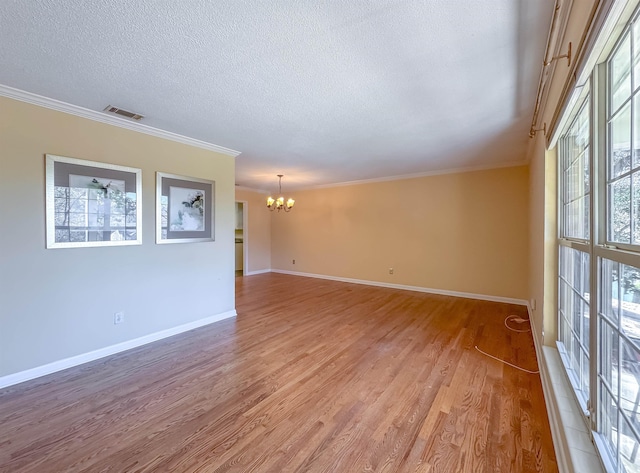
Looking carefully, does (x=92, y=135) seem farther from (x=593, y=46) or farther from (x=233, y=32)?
(x=593, y=46)

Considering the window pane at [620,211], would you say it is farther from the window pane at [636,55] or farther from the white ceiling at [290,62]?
the white ceiling at [290,62]

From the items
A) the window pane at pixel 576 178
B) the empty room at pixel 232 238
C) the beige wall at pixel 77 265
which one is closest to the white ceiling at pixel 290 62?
the empty room at pixel 232 238

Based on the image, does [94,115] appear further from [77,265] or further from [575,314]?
[575,314]

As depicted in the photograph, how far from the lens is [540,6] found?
4.49 feet

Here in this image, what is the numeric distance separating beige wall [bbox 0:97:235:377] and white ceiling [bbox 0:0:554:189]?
0.34 metres

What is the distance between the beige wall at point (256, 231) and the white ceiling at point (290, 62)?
164 inches

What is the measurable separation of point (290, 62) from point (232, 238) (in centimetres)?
268

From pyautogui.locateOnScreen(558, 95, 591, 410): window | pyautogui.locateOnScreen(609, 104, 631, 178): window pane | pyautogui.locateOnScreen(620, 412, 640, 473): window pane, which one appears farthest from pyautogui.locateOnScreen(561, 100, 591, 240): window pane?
pyautogui.locateOnScreen(620, 412, 640, 473): window pane

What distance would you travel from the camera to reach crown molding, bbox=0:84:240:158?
7.09 feet

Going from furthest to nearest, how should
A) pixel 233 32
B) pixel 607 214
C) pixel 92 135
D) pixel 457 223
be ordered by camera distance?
pixel 457 223
pixel 92 135
pixel 233 32
pixel 607 214

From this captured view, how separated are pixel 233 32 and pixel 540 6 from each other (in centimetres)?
167

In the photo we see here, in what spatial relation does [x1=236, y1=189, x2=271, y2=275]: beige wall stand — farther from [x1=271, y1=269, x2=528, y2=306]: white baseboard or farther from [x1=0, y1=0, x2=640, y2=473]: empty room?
[x1=0, y1=0, x2=640, y2=473]: empty room

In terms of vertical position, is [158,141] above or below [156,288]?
above

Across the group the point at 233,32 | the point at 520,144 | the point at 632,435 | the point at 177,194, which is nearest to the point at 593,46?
the point at 632,435
